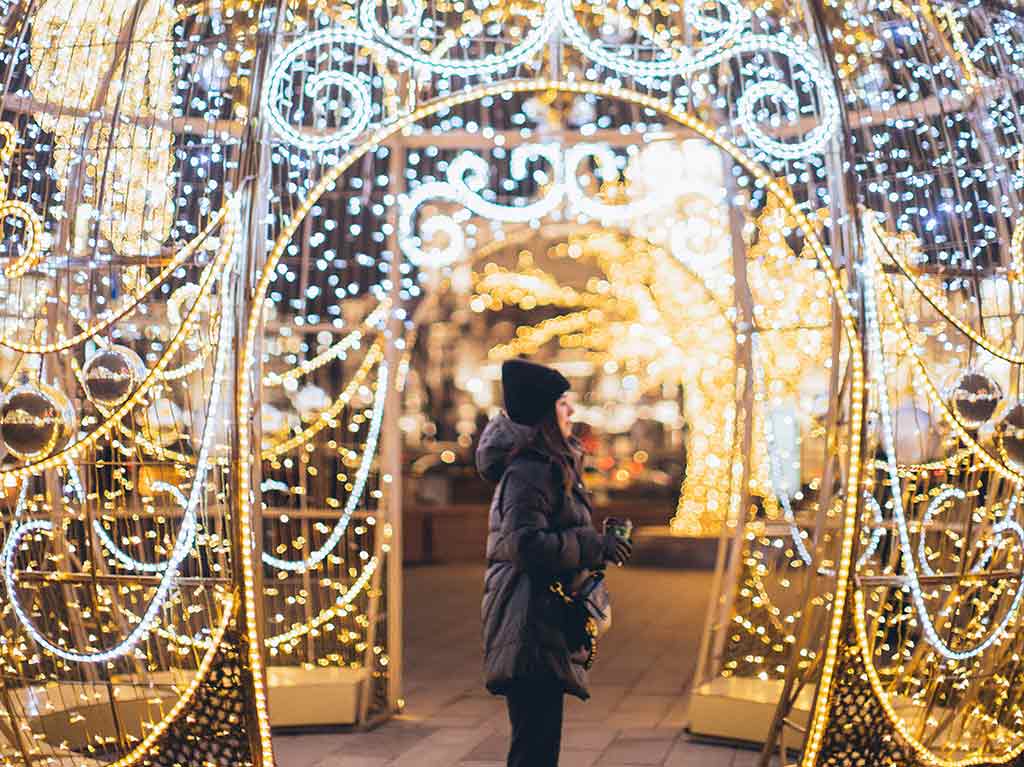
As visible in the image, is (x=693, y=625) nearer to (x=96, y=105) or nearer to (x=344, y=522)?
(x=344, y=522)

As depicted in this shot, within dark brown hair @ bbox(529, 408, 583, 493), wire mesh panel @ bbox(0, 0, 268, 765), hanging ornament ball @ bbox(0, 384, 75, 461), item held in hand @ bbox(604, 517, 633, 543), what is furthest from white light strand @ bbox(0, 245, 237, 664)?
item held in hand @ bbox(604, 517, 633, 543)

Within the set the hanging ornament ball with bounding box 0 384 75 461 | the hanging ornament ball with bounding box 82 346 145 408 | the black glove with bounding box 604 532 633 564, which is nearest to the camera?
the black glove with bounding box 604 532 633 564

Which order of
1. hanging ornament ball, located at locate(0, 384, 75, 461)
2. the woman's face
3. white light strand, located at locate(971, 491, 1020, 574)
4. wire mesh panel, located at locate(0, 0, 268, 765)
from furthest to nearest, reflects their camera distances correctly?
1. white light strand, located at locate(971, 491, 1020, 574)
2. hanging ornament ball, located at locate(0, 384, 75, 461)
3. wire mesh panel, located at locate(0, 0, 268, 765)
4. the woman's face

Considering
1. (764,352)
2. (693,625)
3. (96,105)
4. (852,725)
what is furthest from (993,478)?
(693,625)

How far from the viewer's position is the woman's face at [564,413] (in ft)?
13.4

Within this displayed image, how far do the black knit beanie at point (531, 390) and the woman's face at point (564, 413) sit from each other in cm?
4

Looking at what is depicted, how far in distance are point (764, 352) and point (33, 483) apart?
3281mm

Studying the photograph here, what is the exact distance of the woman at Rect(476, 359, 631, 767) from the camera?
384cm

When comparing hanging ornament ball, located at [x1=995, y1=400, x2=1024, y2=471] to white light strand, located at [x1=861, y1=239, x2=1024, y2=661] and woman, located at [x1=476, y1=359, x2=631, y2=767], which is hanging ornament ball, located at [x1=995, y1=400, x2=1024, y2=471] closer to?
white light strand, located at [x1=861, y1=239, x2=1024, y2=661]

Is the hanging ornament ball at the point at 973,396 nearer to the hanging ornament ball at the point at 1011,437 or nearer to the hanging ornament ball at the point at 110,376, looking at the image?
the hanging ornament ball at the point at 1011,437

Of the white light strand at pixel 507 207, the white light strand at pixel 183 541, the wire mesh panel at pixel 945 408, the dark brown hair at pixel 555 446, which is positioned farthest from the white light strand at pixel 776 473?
the white light strand at pixel 183 541

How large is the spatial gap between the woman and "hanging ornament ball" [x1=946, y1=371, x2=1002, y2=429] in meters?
1.32

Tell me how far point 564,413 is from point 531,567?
0.52m

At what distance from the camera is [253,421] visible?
421 cm
